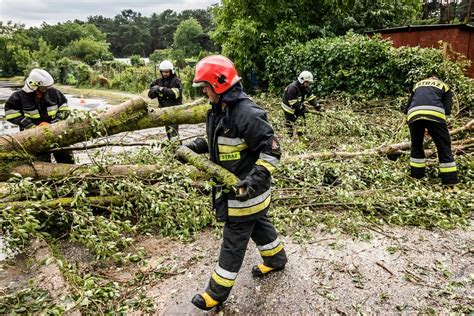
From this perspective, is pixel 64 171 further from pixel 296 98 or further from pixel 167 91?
pixel 296 98

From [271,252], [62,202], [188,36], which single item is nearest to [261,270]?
[271,252]

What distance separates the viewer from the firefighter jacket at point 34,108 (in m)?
Result: 4.48

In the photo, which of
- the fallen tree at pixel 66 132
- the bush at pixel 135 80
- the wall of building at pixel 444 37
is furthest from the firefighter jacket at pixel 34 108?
the bush at pixel 135 80

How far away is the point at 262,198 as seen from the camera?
8.06ft

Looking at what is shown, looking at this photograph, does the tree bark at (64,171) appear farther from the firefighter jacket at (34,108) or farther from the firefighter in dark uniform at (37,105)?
the firefighter jacket at (34,108)

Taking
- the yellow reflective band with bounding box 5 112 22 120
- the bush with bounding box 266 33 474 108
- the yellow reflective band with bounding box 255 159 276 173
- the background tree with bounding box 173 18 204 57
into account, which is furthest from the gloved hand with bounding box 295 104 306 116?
the background tree with bounding box 173 18 204 57

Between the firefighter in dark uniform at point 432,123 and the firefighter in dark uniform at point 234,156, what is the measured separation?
2.94 meters

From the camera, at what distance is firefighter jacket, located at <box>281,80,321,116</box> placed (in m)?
6.74

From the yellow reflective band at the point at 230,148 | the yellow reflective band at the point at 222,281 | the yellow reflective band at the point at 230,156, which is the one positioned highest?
the yellow reflective band at the point at 230,148

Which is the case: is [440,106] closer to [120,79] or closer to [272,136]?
[272,136]

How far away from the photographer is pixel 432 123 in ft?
14.3

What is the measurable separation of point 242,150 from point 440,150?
322 centimetres

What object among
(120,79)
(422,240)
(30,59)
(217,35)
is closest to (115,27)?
(30,59)

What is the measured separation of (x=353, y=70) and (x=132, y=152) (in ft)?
23.7
